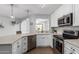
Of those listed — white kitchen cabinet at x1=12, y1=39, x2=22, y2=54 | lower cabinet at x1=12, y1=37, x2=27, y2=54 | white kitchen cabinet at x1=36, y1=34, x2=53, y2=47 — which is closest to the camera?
white kitchen cabinet at x1=12, y1=39, x2=22, y2=54

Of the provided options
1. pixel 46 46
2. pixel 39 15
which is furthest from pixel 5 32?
pixel 46 46

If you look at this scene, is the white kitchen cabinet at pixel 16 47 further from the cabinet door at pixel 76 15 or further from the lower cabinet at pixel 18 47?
the cabinet door at pixel 76 15

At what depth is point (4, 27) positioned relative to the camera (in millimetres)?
7961

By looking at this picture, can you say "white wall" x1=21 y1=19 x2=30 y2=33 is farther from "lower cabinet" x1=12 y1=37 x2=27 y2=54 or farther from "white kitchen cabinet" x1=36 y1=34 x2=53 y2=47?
"lower cabinet" x1=12 y1=37 x2=27 y2=54

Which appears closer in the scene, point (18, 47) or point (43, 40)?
point (18, 47)

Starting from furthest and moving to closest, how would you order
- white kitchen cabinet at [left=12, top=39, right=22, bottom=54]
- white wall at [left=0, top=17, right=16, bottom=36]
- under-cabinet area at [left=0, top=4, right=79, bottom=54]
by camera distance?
white wall at [left=0, top=17, right=16, bottom=36] → under-cabinet area at [left=0, top=4, right=79, bottom=54] → white kitchen cabinet at [left=12, top=39, right=22, bottom=54]

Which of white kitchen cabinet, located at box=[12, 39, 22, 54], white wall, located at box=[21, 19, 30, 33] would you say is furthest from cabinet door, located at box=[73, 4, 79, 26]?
white wall, located at box=[21, 19, 30, 33]

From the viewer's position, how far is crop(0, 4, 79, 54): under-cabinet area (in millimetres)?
2670

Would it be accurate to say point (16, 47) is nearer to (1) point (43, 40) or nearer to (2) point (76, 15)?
(2) point (76, 15)

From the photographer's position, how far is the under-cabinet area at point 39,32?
8.76 feet

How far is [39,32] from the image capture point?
7.41 m

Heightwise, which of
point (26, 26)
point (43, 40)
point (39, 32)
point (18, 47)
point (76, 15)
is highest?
point (76, 15)

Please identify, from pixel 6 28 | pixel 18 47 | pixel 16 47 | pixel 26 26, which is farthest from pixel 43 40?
pixel 6 28
